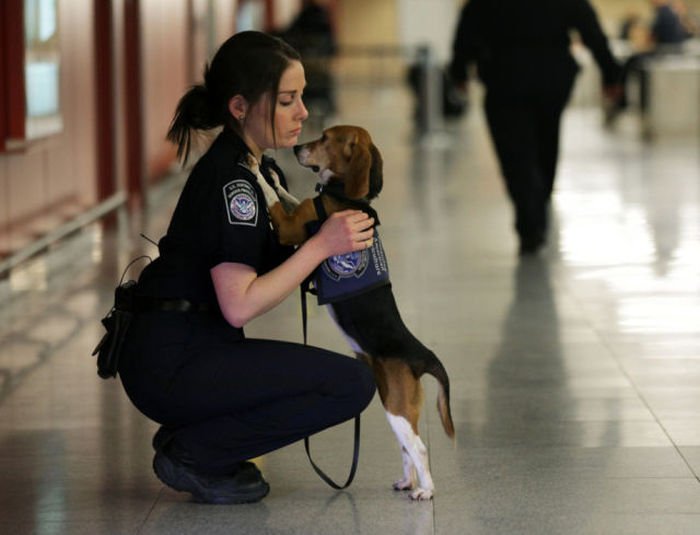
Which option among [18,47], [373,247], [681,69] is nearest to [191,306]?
[373,247]

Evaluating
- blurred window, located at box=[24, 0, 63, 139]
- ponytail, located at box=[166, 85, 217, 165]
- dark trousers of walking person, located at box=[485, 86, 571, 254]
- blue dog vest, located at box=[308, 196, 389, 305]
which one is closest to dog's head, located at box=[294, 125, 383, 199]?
blue dog vest, located at box=[308, 196, 389, 305]

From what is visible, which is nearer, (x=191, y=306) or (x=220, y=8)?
(x=191, y=306)

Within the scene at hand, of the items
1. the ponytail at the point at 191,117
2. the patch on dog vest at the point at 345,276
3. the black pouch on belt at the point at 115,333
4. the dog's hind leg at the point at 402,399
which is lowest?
the dog's hind leg at the point at 402,399

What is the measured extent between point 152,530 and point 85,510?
11.8 inches

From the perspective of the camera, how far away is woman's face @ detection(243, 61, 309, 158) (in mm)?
3891

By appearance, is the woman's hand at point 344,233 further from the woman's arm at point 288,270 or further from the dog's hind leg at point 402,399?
the dog's hind leg at point 402,399

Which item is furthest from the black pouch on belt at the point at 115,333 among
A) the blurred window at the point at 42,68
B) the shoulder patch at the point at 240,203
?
the blurred window at the point at 42,68

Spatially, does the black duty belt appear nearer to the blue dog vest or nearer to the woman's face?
the blue dog vest

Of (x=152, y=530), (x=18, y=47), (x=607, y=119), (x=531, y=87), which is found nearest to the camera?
(x=152, y=530)

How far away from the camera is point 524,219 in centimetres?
881

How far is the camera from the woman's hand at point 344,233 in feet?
12.3

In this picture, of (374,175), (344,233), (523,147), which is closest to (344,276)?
(344,233)

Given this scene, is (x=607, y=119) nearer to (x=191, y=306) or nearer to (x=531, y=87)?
(x=531, y=87)

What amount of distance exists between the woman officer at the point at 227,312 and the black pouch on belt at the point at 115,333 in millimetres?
24
